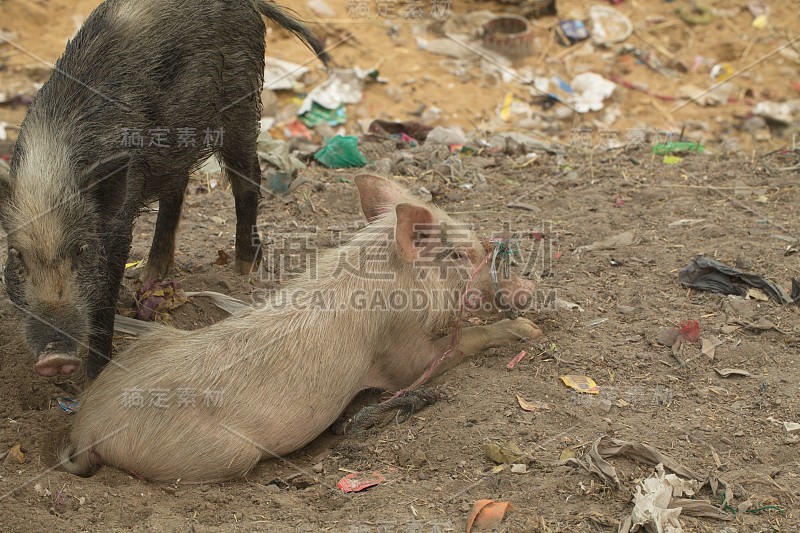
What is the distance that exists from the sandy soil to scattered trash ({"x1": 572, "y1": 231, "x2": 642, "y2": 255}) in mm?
60

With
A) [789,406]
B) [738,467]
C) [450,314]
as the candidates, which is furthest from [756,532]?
[450,314]

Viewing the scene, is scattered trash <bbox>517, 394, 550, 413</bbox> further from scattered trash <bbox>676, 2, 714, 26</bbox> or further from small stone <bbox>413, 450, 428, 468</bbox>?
scattered trash <bbox>676, 2, 714, 26</bbox>

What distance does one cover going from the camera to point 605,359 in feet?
12.1

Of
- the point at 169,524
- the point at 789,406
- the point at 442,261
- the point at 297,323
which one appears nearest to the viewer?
the point at 169,524

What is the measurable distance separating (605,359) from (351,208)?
238 centimetres

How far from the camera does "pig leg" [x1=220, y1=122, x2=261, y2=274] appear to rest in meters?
4.46

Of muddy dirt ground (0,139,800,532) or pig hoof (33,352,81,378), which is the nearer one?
muddy dirt ground (0,139,800,532)

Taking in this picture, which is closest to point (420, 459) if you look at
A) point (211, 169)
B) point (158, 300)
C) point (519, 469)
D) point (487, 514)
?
point (519, 469)

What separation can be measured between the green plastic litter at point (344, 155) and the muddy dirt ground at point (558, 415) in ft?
3.48

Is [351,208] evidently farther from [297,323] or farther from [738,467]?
[738,467]

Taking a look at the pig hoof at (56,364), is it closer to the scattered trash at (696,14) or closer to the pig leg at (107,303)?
the pig leg at (107,303)

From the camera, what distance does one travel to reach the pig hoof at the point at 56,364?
3123 mm

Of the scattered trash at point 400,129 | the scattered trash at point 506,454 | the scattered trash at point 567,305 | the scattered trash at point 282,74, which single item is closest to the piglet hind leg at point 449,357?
the scattered trash at point 567,305

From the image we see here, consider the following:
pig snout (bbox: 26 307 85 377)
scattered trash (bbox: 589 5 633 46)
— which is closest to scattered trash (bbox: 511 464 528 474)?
pig snout (bbox: 26 307 85 377)
